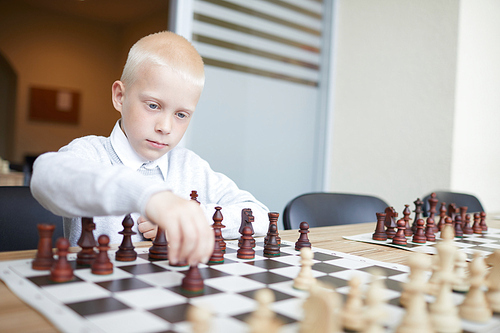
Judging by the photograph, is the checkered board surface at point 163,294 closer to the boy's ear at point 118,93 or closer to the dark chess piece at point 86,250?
the dark chess piece at point 86,250

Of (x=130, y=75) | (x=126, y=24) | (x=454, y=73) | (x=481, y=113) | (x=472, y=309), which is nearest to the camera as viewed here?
(x=472, y=309)

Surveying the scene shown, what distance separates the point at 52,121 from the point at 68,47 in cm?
103

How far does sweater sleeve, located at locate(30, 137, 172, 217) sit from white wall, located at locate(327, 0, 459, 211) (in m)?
2.60

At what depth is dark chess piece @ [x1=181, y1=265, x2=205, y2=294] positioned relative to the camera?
2.09ft

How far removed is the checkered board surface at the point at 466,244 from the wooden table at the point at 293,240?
0.15 ft

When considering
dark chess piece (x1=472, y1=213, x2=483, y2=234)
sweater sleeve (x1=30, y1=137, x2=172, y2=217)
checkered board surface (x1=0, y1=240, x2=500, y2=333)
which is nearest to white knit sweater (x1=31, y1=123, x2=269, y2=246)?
sweater sleeve (x1=30, y1=137, x2=172, y2=217)

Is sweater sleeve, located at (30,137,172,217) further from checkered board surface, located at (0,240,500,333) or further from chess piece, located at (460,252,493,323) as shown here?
chess piece, located at (460,252,493,323)

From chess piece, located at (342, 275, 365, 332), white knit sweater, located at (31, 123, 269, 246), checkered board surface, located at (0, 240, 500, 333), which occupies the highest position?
white knit sweater, located at (31, 123, 269, 246)

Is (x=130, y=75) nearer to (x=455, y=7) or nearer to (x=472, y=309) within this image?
(x=472, y=309)

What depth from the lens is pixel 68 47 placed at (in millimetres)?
6219

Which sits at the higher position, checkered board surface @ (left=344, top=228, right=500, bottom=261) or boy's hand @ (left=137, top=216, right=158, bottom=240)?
boy's hand @ (left=137, top=216, right=158, bottom=240)

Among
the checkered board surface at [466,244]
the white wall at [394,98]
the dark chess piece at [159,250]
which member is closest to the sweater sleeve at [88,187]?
the dark chess piece at [159,250]

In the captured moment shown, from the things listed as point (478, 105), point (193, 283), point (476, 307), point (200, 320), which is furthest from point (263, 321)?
point (478, 105)

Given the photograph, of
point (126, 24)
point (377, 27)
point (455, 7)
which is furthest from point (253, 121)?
point (126, 24)
